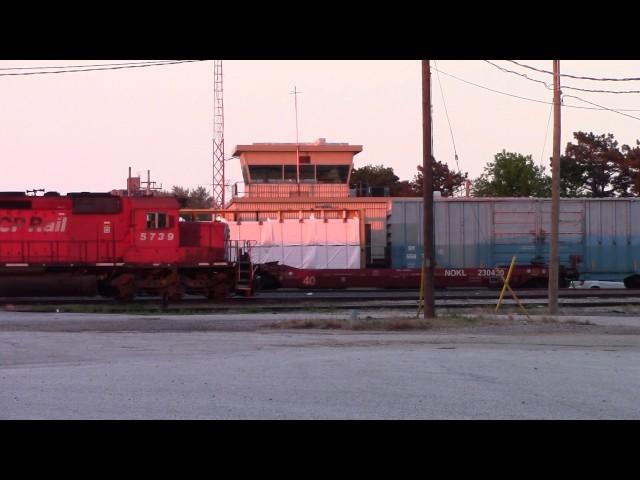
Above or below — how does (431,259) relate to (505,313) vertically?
above

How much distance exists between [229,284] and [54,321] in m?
9.98

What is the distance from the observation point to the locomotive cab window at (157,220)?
3108 centimetres

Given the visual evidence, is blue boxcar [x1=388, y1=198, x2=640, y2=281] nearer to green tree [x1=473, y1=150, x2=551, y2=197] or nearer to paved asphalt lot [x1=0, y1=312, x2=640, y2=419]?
paved asphalt lot [x1=0, y1=312, x2=640, y2=419]

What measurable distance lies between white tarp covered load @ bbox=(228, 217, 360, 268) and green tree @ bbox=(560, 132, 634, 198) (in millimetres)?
35819

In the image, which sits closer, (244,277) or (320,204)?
(244,277)

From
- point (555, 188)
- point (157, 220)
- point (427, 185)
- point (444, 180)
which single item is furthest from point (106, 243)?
point (444, 180)

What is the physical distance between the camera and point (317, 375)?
12414 mm

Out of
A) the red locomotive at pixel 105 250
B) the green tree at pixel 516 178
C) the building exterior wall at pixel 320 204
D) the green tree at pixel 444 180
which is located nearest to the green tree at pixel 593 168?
the green tree at pixel 516 178

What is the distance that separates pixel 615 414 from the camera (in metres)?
9.96

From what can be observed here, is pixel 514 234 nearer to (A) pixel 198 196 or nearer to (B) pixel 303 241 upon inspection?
(B) pixel 303 241

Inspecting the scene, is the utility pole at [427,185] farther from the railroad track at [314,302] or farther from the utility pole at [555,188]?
the railroad track at [314,302]

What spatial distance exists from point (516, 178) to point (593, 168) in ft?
20.0

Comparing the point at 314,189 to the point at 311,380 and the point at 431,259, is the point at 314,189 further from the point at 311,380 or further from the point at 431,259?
the point at 311,380

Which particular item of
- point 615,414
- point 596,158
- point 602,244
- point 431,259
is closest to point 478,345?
point 615,414
